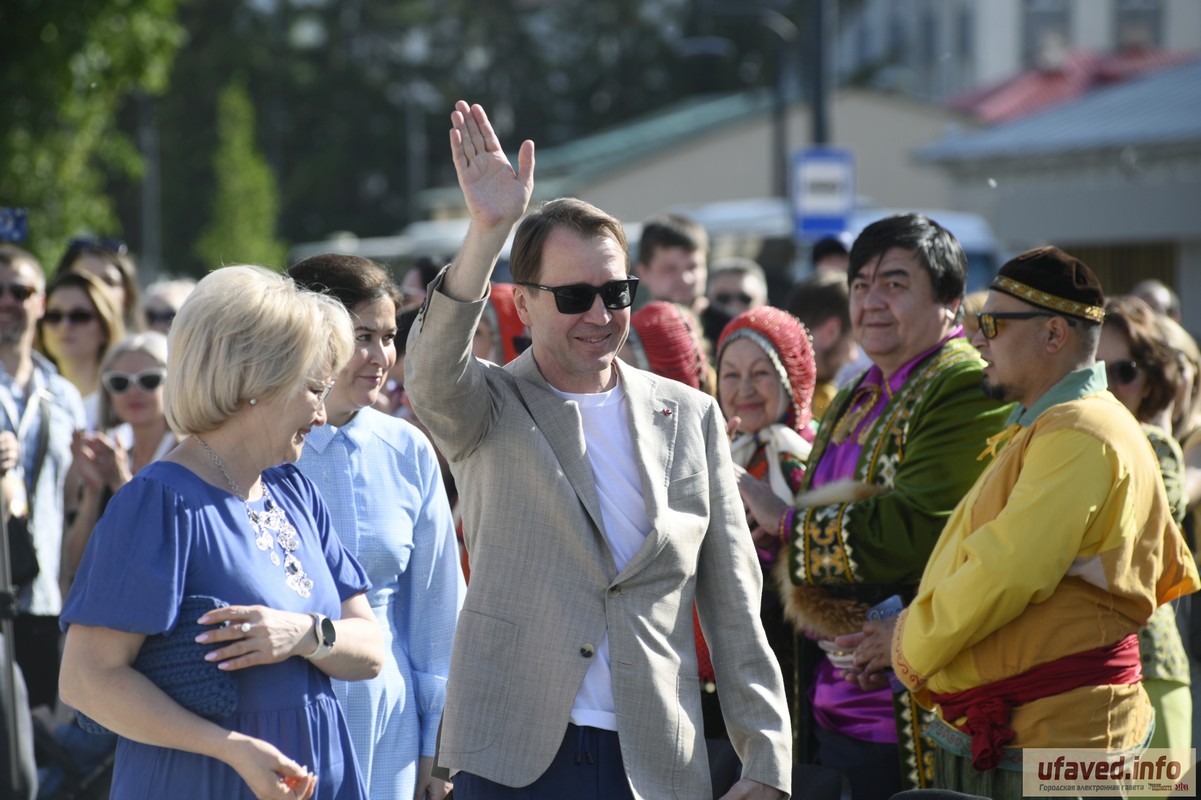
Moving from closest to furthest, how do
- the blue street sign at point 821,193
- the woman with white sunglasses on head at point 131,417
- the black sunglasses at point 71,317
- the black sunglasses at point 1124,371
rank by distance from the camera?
the black sunglasses at point 1124,371 < the woman with white sunglasses on head at point 131,417 < the black sunglasses at point 71,317 < the blue street sign at point 821,193

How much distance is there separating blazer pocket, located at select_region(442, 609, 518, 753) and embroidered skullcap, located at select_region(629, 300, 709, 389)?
1.84 metres

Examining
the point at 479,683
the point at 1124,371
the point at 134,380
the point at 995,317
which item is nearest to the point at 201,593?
the point at 479,683

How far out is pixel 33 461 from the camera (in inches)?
249

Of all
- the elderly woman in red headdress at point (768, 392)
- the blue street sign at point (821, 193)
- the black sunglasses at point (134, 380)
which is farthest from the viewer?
the blue street sign at point (821, 193)

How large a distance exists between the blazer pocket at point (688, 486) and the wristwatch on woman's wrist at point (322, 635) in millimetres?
780

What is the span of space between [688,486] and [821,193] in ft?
34.2

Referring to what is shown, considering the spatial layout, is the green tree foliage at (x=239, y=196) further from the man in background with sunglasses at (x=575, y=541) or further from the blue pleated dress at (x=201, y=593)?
the blue pleated dress at (x=201, y=593)

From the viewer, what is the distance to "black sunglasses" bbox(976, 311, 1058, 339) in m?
4.12

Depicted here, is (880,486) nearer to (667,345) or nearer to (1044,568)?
(1044,568)

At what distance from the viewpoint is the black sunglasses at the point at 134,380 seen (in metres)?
6.17

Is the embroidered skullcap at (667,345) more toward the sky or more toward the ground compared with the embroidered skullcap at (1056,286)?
more toward the ground

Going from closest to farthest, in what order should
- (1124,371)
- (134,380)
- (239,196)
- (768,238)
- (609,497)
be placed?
(609,497) < (1124,371) < (134,380) < (768,238) < (239,196)

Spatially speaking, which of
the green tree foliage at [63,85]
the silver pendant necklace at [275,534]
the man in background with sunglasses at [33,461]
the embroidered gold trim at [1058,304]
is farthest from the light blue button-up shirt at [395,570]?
the green tree foliage at [63,85]

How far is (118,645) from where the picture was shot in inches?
117
